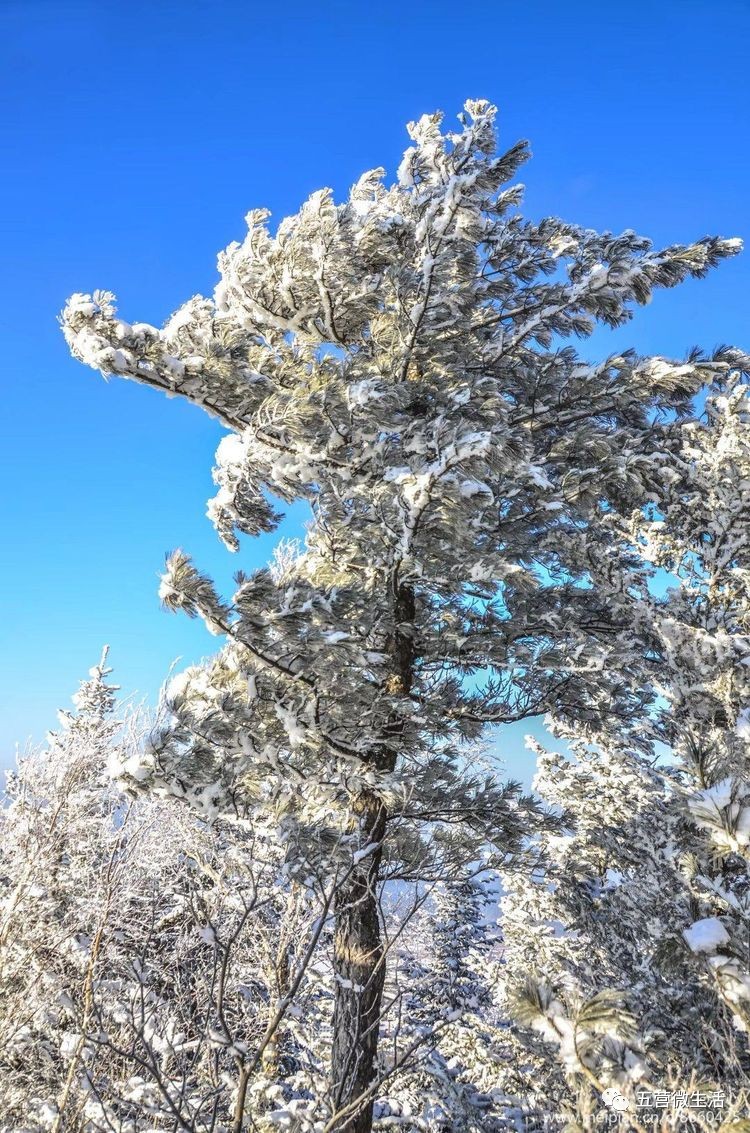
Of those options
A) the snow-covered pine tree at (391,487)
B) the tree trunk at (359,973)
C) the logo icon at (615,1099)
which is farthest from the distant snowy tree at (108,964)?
the logo icon at (615,1099)

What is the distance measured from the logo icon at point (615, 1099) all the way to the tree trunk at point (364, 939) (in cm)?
199

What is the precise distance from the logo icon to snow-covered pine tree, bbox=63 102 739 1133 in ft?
8.69

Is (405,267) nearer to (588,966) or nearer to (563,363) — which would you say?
A: (563,363)

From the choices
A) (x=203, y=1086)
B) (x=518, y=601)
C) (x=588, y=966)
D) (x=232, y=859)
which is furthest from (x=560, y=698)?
(x=588, y=966)

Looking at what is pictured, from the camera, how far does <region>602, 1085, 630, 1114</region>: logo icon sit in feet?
6.05

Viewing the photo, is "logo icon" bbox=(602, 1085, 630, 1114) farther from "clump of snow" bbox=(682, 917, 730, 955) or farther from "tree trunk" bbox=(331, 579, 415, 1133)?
"tree trunk" bbox=(331, 579, 415, 1133)

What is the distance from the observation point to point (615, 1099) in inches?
75.3

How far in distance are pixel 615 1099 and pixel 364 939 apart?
3.29 metres

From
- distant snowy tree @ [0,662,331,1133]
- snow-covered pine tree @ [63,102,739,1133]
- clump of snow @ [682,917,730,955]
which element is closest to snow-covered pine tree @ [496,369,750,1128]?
clump of snow @ [682,917,730,955]

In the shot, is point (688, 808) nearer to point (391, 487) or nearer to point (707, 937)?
point (707, 937)

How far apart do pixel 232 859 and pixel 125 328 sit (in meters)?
4.92

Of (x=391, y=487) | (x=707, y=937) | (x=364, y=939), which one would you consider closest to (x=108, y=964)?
(x=364, y=939)

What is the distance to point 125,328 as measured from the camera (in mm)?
5293

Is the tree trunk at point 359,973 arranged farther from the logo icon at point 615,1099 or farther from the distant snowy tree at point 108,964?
the logo icon at point 615,1099
